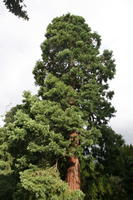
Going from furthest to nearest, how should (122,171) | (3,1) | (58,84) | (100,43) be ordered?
(100,43)
(122,171)
(58,84)
(3,1)

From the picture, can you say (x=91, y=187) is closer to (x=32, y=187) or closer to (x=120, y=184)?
(x=120, y=184)

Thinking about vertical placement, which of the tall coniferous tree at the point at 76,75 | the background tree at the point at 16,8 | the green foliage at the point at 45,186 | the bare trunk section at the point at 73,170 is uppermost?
the tall coniferous tree at the point at 76,75

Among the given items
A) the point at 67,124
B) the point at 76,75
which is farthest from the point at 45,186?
the point at 76,75

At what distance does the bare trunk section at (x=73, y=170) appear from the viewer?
15.0 m

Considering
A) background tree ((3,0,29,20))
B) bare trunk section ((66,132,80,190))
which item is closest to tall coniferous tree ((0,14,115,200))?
bare trunk section ((66,132,80,190))

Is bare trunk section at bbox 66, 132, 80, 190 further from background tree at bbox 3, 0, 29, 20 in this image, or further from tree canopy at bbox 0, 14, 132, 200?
background tree at bbox 3, 0, 29, 20

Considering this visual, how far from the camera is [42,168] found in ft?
48.9

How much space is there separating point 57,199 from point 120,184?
17.3ft

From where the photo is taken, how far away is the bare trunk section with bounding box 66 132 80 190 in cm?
1503

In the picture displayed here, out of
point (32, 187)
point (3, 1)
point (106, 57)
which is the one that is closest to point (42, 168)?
point (32, 187)

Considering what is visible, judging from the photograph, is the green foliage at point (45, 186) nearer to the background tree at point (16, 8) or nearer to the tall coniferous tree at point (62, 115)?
the tall coniferous tree at point (62, 115)

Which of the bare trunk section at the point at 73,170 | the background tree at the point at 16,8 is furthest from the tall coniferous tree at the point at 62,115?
the background tree at the point at 16,8

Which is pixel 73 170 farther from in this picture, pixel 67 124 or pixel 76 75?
pixel 76 75

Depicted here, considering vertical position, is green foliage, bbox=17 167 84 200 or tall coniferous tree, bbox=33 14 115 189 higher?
tall coniferous tree, bbox=33 14 115 189
